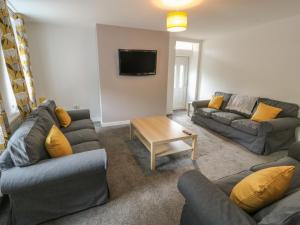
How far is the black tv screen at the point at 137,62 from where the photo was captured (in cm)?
401

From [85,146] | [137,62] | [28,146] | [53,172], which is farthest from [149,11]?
[53,172]

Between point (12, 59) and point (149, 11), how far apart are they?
7.03ft

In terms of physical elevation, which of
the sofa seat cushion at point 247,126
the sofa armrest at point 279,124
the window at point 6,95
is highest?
the window at point 6,95

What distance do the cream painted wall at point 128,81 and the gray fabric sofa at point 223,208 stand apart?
3.21 metres

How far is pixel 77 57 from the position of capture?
4066 mm

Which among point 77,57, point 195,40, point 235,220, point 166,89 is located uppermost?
point 195,40

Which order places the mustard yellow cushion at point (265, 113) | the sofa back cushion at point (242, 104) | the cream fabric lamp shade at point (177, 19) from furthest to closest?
the sofa back cushion at point (242, 104) < the mustard yellow cushion at point (265, 113) < the cream fabric lamp shade at point (177, 19)

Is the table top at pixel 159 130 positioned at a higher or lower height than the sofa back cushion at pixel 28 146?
lower

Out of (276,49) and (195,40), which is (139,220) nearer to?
(276,49)

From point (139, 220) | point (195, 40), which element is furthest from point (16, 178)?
point (195, 40)

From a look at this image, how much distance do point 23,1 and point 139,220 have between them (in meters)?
3.32

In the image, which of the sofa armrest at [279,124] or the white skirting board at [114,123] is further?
the white skirting board at [114,123]

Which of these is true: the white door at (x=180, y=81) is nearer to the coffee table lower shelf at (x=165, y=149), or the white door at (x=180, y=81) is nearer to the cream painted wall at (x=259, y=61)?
the cream painted wall at (x=259, y=61)

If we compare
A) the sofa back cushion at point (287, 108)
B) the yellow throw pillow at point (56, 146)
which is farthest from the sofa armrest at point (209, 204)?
the sofa back cushion at point (287, 108)
